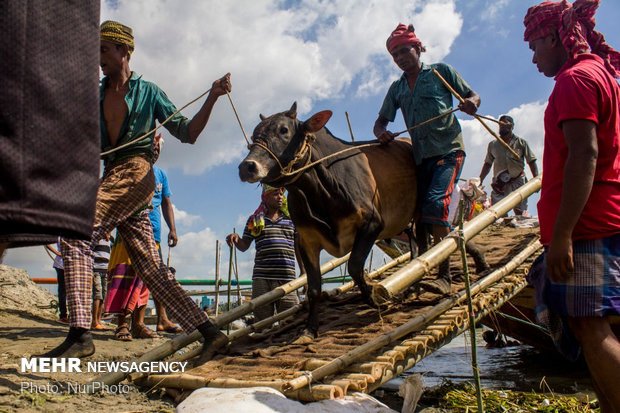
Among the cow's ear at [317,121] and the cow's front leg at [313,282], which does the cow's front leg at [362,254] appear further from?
the cow's ear at [317,121]

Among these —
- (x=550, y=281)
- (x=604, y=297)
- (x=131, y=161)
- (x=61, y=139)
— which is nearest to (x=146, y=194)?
(x=131, y=161)

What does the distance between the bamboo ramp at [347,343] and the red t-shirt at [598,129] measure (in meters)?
1.14

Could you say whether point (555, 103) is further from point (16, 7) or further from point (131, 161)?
point (131, 161)

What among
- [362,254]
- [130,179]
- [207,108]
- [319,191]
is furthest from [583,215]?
[130,179]

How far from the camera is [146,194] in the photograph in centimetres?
330

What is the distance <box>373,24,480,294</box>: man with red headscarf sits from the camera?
4152 mm

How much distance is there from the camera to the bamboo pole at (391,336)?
239 centimetres

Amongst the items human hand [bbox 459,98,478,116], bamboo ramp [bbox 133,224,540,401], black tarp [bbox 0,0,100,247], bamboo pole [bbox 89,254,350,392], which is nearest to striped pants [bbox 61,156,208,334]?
bamboo pole [bbox 89,254,350,392]

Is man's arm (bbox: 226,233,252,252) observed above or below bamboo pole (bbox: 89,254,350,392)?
above

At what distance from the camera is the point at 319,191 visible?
3615mm

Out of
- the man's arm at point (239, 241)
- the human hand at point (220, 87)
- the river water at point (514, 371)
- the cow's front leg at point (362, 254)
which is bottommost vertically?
the river water at point (514, 371)

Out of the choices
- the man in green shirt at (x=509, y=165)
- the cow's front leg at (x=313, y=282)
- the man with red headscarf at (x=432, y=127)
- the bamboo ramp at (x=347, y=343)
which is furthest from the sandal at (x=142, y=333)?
the man in green shirt at (x=509, y=165)

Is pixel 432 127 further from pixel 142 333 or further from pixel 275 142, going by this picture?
pixel 142 333

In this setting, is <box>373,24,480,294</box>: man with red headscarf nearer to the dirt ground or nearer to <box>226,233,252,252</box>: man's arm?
<box>226,233,252,252</box>: man's arm
